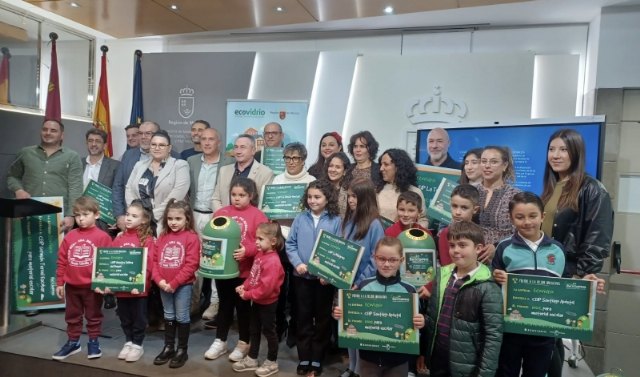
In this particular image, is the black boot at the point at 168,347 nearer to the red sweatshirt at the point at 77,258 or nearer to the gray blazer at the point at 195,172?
the red sweatshirt at the point at 77,258

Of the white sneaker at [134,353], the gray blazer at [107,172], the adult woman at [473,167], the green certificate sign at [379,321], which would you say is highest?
the adult woman at [473,167]

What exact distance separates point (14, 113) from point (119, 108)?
1672 millimetres

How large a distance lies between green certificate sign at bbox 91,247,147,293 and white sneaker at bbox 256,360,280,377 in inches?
35.6

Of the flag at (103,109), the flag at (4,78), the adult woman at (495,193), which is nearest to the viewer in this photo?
the adult woman at (495,193)

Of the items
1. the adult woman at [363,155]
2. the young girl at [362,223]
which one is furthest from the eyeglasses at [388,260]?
the adult woman at [363,155]

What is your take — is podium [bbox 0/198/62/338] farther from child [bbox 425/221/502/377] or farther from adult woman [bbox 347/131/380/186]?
child [bbox 425/221/502/377]

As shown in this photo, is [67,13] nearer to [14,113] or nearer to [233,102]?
[14,113]

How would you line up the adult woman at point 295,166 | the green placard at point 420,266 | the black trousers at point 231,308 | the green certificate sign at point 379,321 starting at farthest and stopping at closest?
the adult woman at point 295,166 < the black trousers at point 231,308 < the green placard at point 420,266 < the green certificate sign at point 379,321

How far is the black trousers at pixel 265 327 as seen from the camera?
2742 millimetres

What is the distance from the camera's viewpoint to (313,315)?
9.21ft

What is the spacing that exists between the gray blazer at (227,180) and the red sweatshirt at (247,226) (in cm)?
40

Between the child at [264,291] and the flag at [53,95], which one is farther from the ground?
the flag at [53,95]

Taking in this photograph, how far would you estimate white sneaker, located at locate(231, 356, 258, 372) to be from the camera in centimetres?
280

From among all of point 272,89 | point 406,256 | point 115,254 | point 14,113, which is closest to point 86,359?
point 115,254
